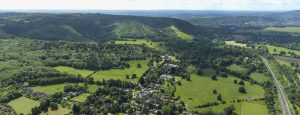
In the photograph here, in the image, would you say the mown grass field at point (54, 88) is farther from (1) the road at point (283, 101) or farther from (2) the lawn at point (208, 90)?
(1) the road at point (283, 101)

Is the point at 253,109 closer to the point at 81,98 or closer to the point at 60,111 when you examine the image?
the point at 81,98

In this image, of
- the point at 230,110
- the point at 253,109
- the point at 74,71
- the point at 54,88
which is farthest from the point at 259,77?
the point at 54,88

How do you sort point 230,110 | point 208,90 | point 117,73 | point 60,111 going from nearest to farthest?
1. point 60,111
2. point 230,110
3. point 208,90
4. point 117,73

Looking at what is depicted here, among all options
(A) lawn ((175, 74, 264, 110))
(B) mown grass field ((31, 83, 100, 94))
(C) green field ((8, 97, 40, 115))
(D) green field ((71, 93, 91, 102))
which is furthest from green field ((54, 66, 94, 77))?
(A) lawn ((175, 74, 264, 110))

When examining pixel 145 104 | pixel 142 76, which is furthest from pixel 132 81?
pixel 145 104

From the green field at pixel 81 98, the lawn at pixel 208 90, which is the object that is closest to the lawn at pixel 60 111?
the green field at pixel 81 98

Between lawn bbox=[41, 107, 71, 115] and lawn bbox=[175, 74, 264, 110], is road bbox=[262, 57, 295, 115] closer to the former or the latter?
lawn bbox=[175, 74, 264, 110]
